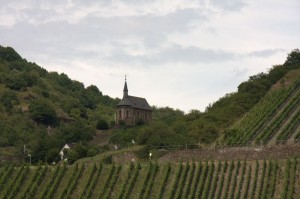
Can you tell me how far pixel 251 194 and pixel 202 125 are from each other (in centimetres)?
2511

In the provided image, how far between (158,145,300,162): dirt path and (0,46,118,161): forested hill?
18.0m

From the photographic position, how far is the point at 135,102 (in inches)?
3917

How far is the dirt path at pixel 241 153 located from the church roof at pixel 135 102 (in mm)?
43698

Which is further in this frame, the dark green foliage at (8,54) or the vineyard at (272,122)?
the dark green foliage at (8,54)

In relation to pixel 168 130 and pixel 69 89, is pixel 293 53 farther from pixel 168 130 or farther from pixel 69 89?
pixel 69 89

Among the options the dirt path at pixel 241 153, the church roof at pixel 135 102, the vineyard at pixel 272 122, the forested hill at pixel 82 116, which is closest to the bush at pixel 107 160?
the forested hill at pixel 82 116

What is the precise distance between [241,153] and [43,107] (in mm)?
48073

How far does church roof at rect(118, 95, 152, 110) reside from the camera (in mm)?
97312

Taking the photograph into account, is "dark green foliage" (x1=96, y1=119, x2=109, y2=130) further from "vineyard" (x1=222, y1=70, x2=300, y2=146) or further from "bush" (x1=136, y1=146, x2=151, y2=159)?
"bush" (x1=136, y1=146, x2=151, y2=159)


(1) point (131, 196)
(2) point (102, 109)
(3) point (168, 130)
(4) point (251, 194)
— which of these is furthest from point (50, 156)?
(2) point (102, 109)

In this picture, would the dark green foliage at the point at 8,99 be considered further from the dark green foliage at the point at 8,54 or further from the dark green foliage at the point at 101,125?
the dark green foliage at the point at 8,54

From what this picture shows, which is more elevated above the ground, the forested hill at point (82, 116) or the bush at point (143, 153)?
the forested hill at point (82, 116)

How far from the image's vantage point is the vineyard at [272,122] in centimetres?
5416

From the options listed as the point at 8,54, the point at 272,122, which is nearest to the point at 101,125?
the point at 8,54
